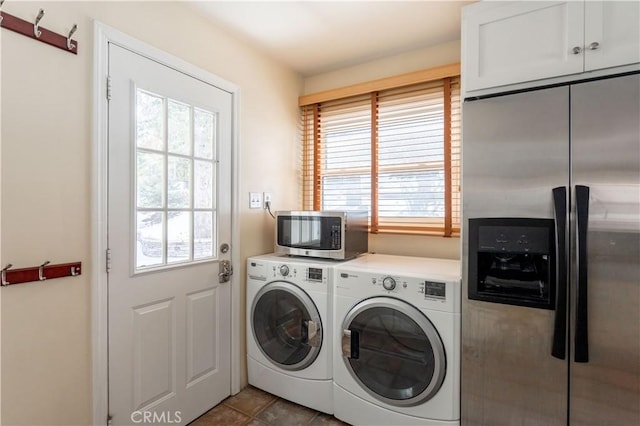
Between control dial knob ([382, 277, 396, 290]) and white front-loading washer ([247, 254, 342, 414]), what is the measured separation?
0.35 metres

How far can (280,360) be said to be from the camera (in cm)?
211

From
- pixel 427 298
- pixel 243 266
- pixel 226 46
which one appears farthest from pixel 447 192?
pixel 226 46

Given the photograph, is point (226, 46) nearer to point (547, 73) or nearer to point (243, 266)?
point (243, 266)

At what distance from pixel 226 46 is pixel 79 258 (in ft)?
5.22

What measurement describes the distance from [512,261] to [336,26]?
5.87 feet

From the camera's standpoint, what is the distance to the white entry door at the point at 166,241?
1587 mm

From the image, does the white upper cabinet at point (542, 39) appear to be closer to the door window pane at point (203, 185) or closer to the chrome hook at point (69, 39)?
the door window pane at point (203, 185)

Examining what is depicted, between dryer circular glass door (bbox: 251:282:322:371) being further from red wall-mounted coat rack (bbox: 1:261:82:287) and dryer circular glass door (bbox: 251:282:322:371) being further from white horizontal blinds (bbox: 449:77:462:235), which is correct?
white horizontal blinds (bbox: 449:77:462:235)

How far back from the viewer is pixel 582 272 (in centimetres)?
130

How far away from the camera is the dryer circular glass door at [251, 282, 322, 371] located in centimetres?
198

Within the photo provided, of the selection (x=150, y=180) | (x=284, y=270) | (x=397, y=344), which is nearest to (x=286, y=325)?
(x=284, y=270)

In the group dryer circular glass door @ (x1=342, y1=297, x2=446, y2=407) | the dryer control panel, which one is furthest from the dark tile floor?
the dryer control panel

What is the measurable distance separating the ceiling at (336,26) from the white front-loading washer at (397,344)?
1.57 m

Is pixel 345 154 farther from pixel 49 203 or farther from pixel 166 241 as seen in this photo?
pixel 49 203
